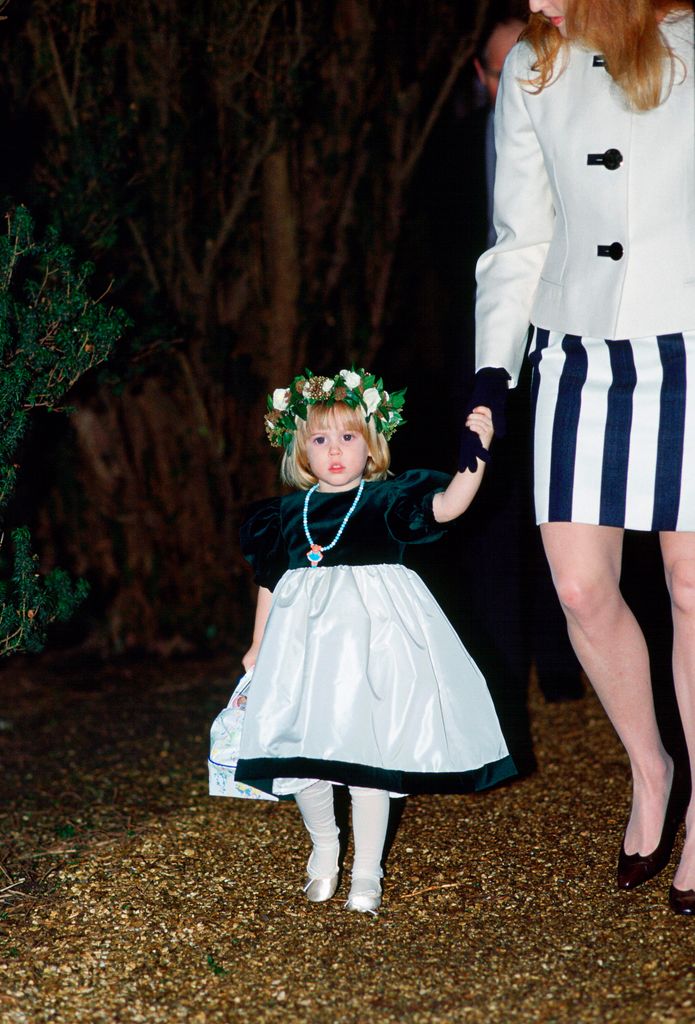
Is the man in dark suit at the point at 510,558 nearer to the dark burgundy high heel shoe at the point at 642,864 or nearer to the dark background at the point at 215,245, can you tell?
the dark background at the point at 215,245

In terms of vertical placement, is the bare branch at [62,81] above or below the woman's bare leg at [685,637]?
above

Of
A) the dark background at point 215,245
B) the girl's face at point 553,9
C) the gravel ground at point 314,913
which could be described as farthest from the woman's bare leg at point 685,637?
the dark background at point 215,245

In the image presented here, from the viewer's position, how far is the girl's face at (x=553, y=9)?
236 centimetres

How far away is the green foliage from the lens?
2760mm

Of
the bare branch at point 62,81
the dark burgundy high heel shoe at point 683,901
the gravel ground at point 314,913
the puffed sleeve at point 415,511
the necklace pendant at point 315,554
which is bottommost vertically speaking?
the gravel ground at point 314,913

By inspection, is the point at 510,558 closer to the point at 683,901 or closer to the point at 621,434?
the point at 621,434

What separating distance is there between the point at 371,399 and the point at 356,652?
23.2 inches

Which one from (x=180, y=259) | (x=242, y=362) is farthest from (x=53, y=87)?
(x=242, y=362)

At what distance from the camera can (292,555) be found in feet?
8.89

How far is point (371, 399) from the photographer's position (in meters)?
2.75

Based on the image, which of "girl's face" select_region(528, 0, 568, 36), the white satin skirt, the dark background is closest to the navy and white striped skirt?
the white satin skirt

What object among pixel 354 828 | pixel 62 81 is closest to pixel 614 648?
pixel 354 828

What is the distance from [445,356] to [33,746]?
3.15m

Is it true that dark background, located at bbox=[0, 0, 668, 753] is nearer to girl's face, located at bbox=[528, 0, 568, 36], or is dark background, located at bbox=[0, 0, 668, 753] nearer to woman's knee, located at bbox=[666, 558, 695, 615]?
woman's knee, located at bbox=[666, 558, 695, 615]
